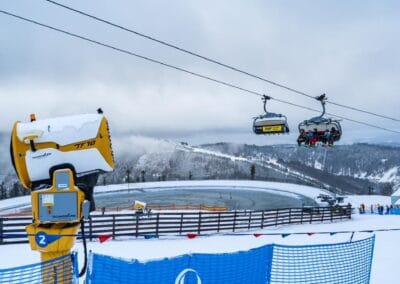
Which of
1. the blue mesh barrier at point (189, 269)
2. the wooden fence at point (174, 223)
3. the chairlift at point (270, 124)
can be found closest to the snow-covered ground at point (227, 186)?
the wooden fence at point (174, 223)

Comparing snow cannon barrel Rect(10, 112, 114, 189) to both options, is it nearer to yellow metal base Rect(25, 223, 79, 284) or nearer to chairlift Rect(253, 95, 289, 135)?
→ yellow metal base Rect(25, 223, 79, 284)

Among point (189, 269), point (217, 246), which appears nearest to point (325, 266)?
point (189, 269)

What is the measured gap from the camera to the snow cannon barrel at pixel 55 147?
16.2 ft

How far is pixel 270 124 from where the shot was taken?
54.6 ft

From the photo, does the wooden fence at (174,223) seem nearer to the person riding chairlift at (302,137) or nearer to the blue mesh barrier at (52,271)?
the person riding chairlift at (302,137)

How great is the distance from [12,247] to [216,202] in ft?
138

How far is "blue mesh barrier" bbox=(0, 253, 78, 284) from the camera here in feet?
16.4

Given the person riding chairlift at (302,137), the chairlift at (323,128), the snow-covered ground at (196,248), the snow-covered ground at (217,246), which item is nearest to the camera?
the snow-covered ground at (196,248)

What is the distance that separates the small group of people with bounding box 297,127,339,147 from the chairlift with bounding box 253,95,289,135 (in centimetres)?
196

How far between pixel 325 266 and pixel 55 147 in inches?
214

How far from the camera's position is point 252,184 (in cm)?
7294

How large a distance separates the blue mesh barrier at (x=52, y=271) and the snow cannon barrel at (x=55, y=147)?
1039 mm

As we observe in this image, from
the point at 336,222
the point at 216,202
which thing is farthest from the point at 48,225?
the point at 216,202

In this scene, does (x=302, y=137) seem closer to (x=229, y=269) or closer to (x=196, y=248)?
(x=196, y=248)
